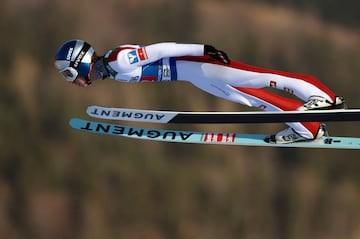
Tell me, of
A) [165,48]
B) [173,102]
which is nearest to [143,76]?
[165,48]

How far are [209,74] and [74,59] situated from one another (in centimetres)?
78

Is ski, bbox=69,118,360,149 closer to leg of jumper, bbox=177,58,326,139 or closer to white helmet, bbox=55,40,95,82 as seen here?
leg of jumper, bbox=177,58,326,139

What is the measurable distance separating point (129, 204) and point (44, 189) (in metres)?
0.96

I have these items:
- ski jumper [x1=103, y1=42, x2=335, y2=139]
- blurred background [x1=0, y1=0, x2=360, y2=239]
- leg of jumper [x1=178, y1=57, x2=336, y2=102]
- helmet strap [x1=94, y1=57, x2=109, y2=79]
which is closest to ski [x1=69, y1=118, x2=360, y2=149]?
ski jumper [x1=103, y1=42, x2=335, y2=139]

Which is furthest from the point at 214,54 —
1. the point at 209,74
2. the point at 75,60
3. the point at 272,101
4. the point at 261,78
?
the point at 75,60

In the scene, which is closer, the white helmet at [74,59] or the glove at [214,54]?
the glove at [214,54]

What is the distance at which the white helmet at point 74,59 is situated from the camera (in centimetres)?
347

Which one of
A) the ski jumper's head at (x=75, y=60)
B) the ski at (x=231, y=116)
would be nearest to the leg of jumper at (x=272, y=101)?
the ski at (x=231, y=116)

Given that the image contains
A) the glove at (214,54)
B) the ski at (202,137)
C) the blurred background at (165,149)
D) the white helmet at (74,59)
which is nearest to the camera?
the glove at (214,54)

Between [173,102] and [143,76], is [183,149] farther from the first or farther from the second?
[143,76]

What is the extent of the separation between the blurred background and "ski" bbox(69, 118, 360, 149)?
7.06 feet

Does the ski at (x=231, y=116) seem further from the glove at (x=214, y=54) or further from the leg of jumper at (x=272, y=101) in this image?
the glove at (x=214, y=54)

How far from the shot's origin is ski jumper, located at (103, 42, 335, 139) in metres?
3.35

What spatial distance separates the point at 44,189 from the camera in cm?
678
